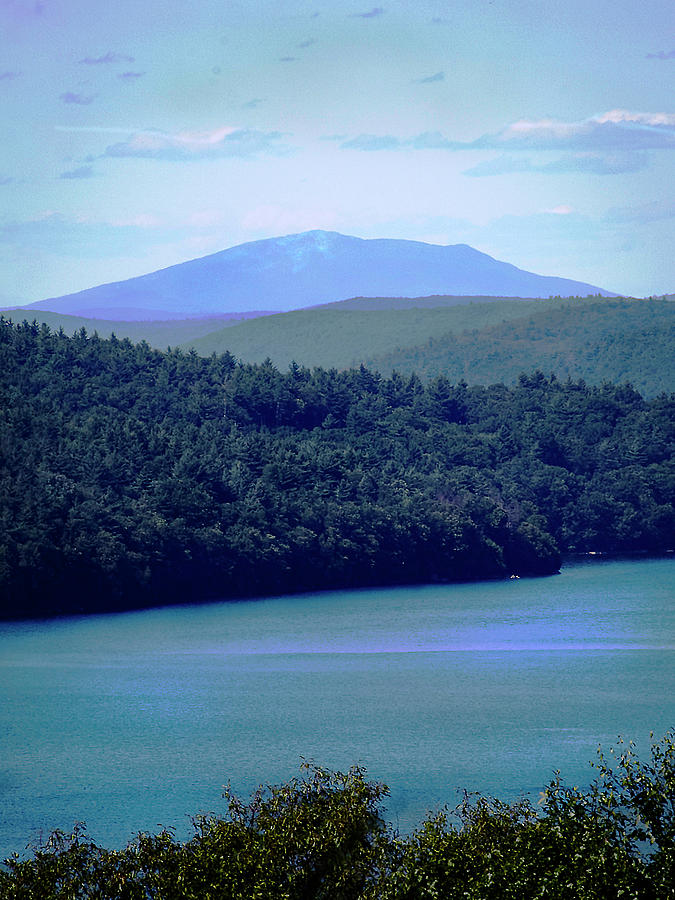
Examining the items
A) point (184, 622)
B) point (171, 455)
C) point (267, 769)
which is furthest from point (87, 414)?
point (267, 769)

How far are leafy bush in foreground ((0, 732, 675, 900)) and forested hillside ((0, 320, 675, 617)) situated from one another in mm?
52631

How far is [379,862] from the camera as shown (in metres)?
19.5

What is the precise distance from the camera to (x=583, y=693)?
2025 inches

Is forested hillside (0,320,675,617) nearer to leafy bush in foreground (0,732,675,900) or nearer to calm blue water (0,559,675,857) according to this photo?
calm blue water (0,559,675,857)

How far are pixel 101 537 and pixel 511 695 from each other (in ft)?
109

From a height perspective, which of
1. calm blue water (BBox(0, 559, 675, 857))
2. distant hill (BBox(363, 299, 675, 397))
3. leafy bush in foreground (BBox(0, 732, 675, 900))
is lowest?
calm blue water (BBox(0, 559, 675, 857))

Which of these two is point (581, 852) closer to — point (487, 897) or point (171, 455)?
point (487, 897)

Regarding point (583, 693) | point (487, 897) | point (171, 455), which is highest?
point (171, 455)

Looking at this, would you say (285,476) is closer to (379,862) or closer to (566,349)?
(379,862)

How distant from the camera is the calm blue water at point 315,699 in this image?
37281 mm

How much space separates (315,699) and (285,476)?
158 ft

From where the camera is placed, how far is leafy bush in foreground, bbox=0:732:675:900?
58.5 feet

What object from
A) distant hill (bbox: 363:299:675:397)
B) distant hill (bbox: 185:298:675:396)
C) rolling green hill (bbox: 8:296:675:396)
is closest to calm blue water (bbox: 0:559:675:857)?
distant hill (bbox: 363:299:675:397)

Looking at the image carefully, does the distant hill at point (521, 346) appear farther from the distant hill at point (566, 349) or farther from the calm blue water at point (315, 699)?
the calm blue water at point (315, 699)
